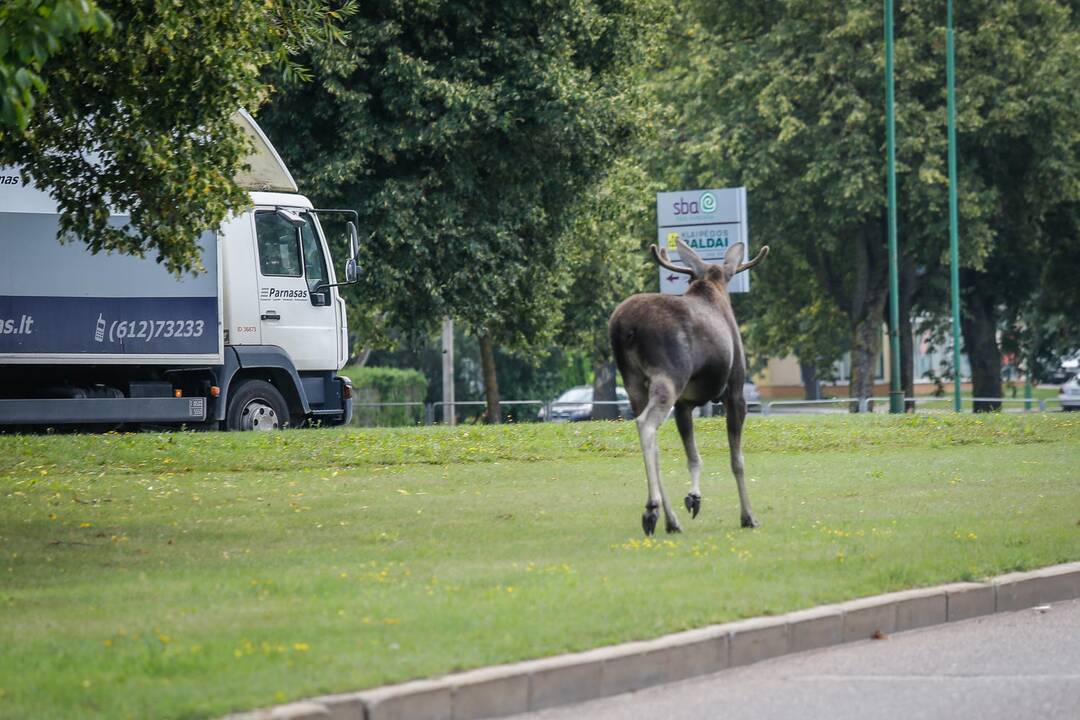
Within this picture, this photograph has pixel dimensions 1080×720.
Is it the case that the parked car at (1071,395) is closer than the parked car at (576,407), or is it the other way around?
the parked car at (576,407)

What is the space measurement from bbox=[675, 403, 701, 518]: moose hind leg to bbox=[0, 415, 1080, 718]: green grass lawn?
27 cm

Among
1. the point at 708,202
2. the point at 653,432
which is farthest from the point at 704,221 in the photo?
the point at 653,432

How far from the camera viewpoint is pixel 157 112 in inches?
528

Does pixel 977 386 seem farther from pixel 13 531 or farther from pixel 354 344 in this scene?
pixel 13 531

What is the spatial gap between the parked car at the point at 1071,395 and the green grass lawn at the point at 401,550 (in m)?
30.5

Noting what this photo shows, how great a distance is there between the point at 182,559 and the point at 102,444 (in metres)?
9.15

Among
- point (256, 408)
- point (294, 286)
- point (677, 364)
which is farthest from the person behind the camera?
point (294, 286)

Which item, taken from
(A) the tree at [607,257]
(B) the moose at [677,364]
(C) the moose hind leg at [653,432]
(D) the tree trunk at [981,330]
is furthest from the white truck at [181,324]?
(D) the tree trunk at [981,330]

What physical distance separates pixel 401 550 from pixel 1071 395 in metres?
43.8

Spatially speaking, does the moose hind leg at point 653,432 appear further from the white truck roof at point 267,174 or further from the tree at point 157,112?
the white truck roof at point 267,174

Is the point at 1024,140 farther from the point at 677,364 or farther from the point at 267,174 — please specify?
the point at 677,364

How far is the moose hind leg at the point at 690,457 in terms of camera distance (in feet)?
39.3

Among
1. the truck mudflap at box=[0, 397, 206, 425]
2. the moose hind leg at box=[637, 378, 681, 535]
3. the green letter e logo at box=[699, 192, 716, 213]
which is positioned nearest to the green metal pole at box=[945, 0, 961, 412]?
the green letter e logo at box=[699, 192, 716, 213]

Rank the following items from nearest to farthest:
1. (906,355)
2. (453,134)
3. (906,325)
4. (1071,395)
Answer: (453,134) < (906,325) < (906,355) < (1071,395)
